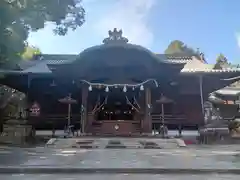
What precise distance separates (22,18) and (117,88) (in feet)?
29.5

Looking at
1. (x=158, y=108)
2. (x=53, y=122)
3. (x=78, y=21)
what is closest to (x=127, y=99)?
(x=158, y=108)

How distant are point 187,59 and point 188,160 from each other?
1972 centimetres

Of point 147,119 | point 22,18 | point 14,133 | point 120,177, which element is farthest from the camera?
point 147,119

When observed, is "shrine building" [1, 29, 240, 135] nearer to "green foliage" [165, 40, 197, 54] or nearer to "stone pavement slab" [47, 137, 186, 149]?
"stone pavement slab" [47, 137, 186, 149]

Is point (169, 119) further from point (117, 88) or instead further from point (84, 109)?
point (84, 109)

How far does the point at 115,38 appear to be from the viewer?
22.4 metres

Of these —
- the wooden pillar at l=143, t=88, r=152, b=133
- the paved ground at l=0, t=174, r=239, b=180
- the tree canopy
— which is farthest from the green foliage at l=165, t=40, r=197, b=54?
the paved ground at l=0, t=174, r=239, b=180

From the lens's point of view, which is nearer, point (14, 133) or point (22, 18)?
point (22, 18)

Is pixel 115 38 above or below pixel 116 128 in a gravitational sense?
above

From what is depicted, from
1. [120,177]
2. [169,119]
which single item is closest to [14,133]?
[169,119]

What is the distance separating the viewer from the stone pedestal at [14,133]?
18078 millimetres

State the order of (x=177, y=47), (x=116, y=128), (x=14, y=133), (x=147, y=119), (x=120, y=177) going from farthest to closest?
1. (x=177, y=47)
2. (x=116, y=128)
3. (x=147, y=119)
4. (x=14, y=133)
5. (x=120, y=177)

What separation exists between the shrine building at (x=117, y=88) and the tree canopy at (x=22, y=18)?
15.8 feet

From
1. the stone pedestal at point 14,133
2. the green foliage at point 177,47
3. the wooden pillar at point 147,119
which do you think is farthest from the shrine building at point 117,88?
the green foliage at point 177,47
